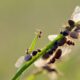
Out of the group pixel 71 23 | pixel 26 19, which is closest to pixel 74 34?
pixel 71 23

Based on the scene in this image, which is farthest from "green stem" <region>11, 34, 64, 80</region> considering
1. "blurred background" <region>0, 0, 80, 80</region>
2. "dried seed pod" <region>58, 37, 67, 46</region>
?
"blurred background" <region>0, 0, 80, 80</region>

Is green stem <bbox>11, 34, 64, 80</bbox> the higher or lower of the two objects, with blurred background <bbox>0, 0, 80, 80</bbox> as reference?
higher

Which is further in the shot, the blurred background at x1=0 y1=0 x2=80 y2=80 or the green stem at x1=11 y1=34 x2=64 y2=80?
the blurred background at x1=0 y1=0 x2=80 y2=80

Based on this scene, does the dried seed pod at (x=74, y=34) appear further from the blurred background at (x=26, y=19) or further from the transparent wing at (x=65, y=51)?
the blurred background at (x=26, y=19)

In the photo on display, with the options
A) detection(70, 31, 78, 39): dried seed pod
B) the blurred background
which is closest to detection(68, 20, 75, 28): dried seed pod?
detection(70, 31, 78, 39): dried seed pod

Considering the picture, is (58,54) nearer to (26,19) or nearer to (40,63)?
(40,63)

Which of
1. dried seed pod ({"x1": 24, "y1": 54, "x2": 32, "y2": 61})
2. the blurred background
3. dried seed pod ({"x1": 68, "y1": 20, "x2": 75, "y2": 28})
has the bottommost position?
the blurred background

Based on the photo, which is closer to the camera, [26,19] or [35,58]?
[35,58]

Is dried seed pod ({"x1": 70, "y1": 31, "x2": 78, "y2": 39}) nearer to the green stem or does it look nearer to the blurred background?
the green stem

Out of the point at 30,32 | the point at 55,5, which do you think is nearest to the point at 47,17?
the point at 55,5

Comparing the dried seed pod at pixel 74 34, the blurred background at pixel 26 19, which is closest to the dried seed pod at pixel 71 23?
the dried seed pod at pixel 74 34

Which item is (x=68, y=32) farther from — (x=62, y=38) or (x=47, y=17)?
(x=47, y=17)
